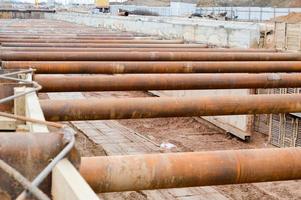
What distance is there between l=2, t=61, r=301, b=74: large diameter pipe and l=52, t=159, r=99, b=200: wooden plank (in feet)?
19.7

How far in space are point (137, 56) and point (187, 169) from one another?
7240 mm

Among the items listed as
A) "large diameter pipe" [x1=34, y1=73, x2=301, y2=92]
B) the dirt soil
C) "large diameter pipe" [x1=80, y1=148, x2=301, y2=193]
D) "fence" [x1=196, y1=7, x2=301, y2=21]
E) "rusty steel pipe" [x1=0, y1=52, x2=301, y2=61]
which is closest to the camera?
"large diameter pipe" [x1=80, y1=148, x2=301, y2=193]

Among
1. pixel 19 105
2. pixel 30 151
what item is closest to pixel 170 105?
pixel 19 105

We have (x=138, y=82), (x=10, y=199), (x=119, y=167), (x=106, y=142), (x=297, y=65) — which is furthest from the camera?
(x=106, y=142)

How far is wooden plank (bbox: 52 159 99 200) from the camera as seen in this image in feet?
7.38

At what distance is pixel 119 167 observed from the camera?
3.56 metres

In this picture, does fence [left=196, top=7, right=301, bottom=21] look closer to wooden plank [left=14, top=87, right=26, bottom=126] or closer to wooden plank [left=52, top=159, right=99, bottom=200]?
wooden plank [left=14, top=87, right=26, bottom=126]

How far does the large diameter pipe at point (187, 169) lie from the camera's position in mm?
3510

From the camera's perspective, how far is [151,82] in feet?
25.3

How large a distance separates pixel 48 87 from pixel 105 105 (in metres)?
1.44

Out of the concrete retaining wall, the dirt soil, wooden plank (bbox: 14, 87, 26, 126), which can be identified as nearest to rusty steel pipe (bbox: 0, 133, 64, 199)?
wooden plank (bbox: 14, 87, 26, 126)

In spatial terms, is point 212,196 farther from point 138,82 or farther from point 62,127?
point 62,127

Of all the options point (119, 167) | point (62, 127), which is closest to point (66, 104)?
point (119, 167)

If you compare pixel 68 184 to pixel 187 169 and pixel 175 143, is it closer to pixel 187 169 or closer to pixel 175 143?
pixel 187 169
